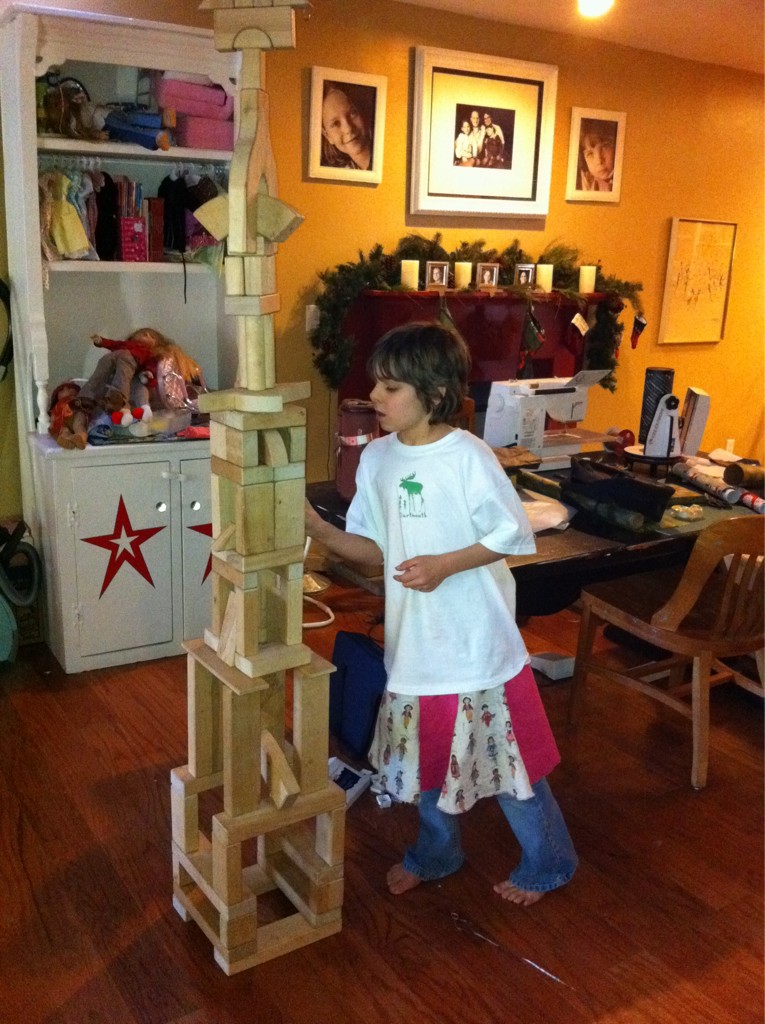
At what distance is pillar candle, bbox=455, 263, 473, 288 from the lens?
3.96 meters

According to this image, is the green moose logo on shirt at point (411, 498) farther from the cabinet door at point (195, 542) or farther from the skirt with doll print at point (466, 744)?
the cabinet door at point (195, 542)

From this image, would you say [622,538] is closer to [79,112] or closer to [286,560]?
[286,560]

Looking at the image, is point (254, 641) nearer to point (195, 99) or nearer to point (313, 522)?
point (313, 522)

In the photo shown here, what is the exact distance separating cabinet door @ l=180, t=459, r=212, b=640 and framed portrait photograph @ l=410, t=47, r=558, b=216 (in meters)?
1.66

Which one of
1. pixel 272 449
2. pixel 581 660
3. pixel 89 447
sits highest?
pixel 272 449

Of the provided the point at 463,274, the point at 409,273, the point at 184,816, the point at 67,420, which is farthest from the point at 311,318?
the point at 184,816

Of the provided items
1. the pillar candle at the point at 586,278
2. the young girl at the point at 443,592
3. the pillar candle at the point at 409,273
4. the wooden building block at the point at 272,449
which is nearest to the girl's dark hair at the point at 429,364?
the young girl at the point at 443,592

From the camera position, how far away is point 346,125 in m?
3.71

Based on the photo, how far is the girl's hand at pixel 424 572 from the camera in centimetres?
170

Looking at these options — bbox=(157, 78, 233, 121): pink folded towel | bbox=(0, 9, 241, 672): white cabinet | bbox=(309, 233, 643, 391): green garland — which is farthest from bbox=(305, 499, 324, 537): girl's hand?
bbox=(309, 233, 643, 391): green garland

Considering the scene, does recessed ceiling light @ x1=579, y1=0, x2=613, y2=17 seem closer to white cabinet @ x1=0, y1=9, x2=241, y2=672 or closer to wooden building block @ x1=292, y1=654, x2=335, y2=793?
white cabinet @ x1=0, y1=9, x2=241, y2=672

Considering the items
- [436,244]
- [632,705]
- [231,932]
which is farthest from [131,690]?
[436,244]

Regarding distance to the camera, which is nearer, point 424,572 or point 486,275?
point 424,572

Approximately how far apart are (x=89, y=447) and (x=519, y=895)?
1799mm
